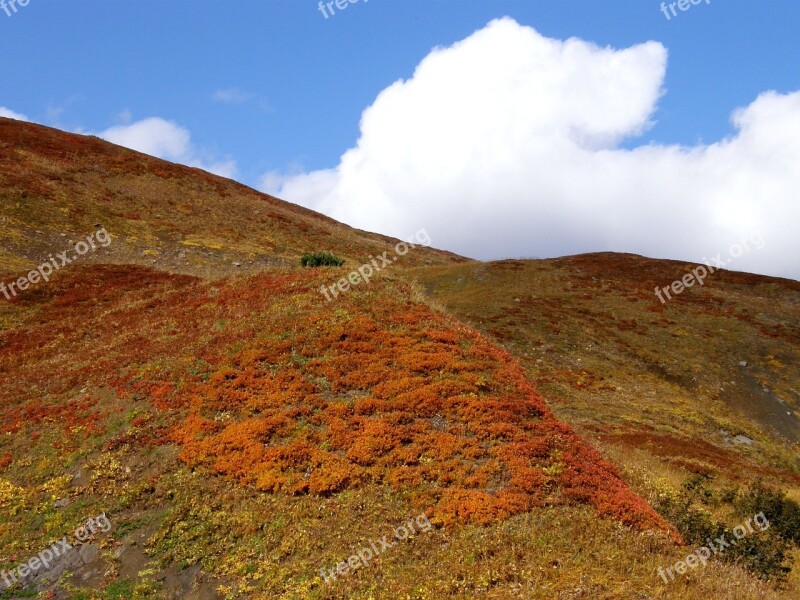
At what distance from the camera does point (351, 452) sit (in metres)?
18.3

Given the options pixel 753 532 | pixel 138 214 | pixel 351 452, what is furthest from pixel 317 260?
pixel 753 532

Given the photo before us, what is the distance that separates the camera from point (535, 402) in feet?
70.6

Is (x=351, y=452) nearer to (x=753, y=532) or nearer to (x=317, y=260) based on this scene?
(x=753, y=532)

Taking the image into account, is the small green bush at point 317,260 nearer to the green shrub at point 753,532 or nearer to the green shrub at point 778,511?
the green shrub at point 753,532

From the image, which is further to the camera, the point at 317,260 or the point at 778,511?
the point at 317,260

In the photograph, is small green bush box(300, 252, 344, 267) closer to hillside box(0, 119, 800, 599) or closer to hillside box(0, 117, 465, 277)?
hillside box(0, 119, 800, 599)

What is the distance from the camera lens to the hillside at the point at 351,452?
1408cm

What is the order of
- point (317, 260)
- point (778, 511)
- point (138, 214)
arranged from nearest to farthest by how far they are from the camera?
point (778, 511), point (317, 260), point (138, 214)

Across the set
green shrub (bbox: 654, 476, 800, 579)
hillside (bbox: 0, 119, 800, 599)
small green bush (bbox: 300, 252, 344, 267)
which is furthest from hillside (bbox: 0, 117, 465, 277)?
green shrub (bbox: 654, 476, 800, 579)

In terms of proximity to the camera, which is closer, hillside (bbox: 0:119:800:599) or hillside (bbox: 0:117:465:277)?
hillside (bbox: 0:119:800:599)

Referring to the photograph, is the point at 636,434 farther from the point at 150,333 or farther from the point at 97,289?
the point at 97,289

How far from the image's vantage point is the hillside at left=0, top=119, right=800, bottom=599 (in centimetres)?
1408

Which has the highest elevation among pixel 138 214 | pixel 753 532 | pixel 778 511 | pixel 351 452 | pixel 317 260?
pixel 138 214

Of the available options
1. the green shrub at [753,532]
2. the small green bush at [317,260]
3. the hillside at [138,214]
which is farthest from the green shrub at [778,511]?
the hillside at [138,214]
